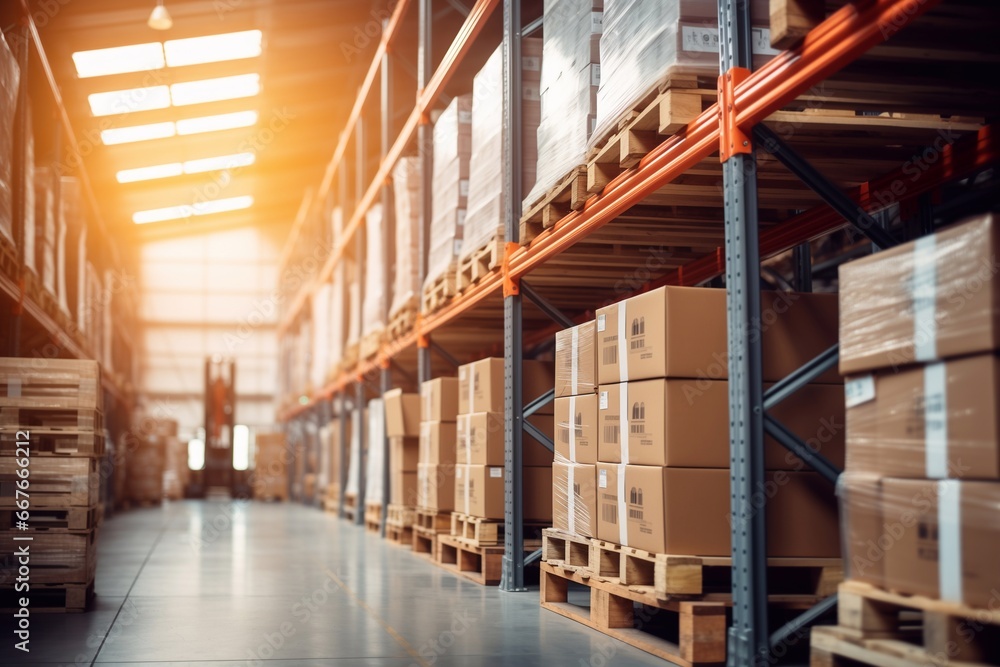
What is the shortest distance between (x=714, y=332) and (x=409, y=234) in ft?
19.4

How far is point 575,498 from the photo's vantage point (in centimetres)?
522

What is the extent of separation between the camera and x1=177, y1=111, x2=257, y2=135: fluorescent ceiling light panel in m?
18.5

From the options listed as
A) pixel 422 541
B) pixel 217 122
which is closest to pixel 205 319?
pixel 217 122

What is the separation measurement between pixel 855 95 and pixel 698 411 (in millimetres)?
1364

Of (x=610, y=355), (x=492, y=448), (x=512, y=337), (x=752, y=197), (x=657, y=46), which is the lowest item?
(x=492, y=448)

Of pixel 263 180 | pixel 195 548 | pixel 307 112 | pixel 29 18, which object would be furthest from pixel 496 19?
pixel 263 180

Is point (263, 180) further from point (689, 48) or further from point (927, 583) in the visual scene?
point (927, 583)

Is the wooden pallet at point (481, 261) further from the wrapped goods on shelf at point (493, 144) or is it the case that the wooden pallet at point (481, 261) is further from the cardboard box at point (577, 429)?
the cardboard box at point (577, 429)

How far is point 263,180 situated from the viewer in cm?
2423

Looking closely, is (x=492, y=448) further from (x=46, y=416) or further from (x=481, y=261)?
(x=46, y=416)

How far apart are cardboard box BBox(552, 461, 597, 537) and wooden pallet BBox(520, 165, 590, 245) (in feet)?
4.52

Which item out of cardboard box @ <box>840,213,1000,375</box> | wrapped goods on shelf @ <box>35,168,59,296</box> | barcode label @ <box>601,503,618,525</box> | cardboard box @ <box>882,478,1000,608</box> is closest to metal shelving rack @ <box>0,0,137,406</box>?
wrapped goods on shelf @ <box>35,168,59,296</box>

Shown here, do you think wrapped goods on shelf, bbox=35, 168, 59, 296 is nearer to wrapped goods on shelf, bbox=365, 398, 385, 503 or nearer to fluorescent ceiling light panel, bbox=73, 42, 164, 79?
wrapped goods on shelf, bbox=365, 398, 385, 503

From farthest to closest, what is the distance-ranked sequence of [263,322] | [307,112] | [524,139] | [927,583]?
[263,322] < [307,112] < [524,139] < [927,583]
